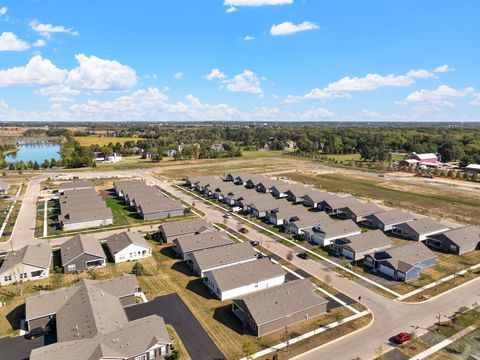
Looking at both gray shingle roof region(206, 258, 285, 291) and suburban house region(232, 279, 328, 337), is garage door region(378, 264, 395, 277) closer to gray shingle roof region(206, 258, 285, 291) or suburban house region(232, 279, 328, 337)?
suburban house region(232, 279, 328, 337)

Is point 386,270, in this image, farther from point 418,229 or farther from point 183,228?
point 183,228

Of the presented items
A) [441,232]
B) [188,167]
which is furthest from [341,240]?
[188,167]

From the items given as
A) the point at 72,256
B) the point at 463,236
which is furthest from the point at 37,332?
the point at 463,236

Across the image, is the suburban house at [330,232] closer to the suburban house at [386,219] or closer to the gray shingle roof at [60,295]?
the suburban house at [386,219]

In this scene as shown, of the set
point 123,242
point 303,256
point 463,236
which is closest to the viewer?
point 303,256

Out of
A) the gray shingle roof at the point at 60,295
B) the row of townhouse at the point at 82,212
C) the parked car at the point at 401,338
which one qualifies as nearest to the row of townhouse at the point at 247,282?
the parked car at the point at 401,338

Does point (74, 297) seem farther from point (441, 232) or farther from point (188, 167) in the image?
point (188, 167)

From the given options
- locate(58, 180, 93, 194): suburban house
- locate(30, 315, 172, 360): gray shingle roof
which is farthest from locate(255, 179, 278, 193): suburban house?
locate(30, 315, 172, 360): gray shingle roof
